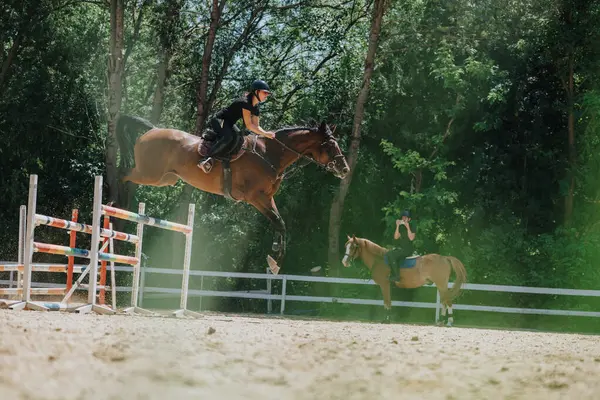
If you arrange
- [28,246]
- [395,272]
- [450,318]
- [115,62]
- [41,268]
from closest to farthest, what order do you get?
[28,246]
[41,268]
[450,318]
[395,272]
[115,62]

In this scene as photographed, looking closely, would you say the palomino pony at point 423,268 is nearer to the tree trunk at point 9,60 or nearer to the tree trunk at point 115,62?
the tree trunk at point 115,62

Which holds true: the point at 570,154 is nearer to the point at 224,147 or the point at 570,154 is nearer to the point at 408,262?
the point at 408,262

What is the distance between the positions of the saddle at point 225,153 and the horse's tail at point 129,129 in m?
1.39

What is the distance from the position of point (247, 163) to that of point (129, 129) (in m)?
2.22

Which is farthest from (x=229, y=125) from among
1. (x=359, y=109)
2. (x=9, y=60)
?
(x=9, y=60)

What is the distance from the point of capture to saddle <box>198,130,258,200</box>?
1153 centimetres

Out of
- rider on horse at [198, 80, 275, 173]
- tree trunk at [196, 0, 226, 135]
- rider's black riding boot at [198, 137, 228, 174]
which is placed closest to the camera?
rider on horse at [198, 80, 275, 173]

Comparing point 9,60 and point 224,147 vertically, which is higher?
point 9,60

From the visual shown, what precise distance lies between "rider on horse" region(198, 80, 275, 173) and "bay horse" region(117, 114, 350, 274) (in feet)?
0.59

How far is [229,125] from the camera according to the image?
452 inches

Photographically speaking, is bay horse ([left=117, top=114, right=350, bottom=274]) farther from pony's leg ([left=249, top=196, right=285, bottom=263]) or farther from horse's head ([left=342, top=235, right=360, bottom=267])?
horse's head ([left=342, top=235, right=360, bottom=267])

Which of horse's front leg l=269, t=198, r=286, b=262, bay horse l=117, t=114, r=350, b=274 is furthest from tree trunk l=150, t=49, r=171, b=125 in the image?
horse's front leg l=269, t=198, r=286, b=262

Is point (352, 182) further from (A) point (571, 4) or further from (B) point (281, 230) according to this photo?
(B) point (281, 230)

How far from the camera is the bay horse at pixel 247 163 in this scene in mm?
11680
